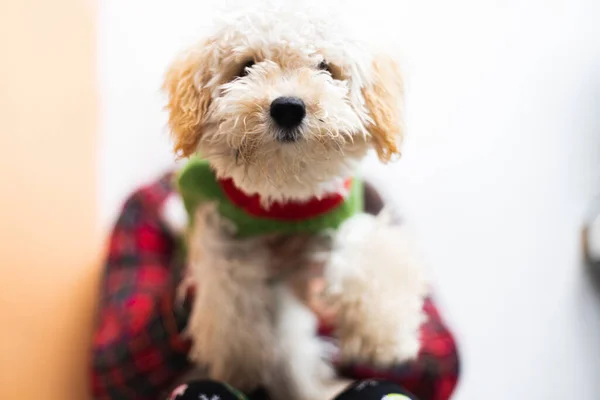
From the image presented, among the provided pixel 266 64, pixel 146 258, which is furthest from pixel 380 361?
pixel 146 258

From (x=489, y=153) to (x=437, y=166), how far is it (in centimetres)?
12

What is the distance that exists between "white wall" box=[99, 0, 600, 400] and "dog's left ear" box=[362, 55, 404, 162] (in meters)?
0.30

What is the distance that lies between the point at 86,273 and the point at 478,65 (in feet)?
3.38

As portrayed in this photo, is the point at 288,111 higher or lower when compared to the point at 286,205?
higher

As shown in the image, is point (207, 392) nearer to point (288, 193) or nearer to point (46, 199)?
point (288, 193)

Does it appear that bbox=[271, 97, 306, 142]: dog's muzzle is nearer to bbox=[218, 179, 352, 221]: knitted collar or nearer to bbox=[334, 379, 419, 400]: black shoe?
bbox=[218, 179, 352, 221]: knitted collar

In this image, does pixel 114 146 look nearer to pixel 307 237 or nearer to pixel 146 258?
pixel 146 258

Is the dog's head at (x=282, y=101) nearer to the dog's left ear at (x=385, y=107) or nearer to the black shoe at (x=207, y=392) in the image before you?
the dog's left ear at (x=385, y=107)

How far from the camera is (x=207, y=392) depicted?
0.94 m

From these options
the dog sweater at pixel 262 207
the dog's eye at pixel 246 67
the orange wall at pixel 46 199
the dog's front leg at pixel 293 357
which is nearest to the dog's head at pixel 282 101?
the dog's eye at pixel 246 67

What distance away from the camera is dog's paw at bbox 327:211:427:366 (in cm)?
96

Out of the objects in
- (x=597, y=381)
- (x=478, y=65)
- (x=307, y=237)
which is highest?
(x=478, y=65)

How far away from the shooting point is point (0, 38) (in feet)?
3.82

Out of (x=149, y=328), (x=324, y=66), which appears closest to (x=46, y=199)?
(x=149, y=328)
